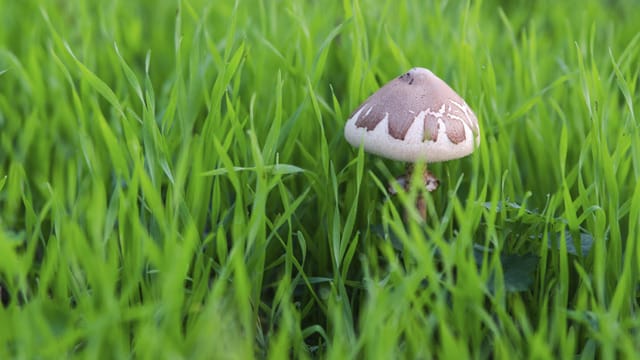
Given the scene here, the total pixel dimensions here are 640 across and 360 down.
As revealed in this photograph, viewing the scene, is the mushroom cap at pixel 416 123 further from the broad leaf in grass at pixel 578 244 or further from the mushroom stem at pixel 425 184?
the broad leaf in grass at pixel 578 244

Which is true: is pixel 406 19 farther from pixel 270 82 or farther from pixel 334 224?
pixel 334 224

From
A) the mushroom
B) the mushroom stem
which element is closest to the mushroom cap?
Result: the mushroom

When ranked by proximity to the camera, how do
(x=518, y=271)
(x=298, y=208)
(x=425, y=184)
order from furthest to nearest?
(x=298, y=208) < (x=425, y=184) < (x=518, y=271)

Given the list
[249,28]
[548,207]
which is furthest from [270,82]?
[548,207]

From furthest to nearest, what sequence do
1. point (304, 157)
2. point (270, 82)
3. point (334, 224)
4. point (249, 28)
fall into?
point (249, 28) → point (270, 82) → point (304, 157) → point (334, 224)

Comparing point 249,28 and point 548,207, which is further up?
point 249,28

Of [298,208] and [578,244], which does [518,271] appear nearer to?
[578,244]

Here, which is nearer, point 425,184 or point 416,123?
point 416,123

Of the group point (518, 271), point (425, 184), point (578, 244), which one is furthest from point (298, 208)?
point (578, 244)
